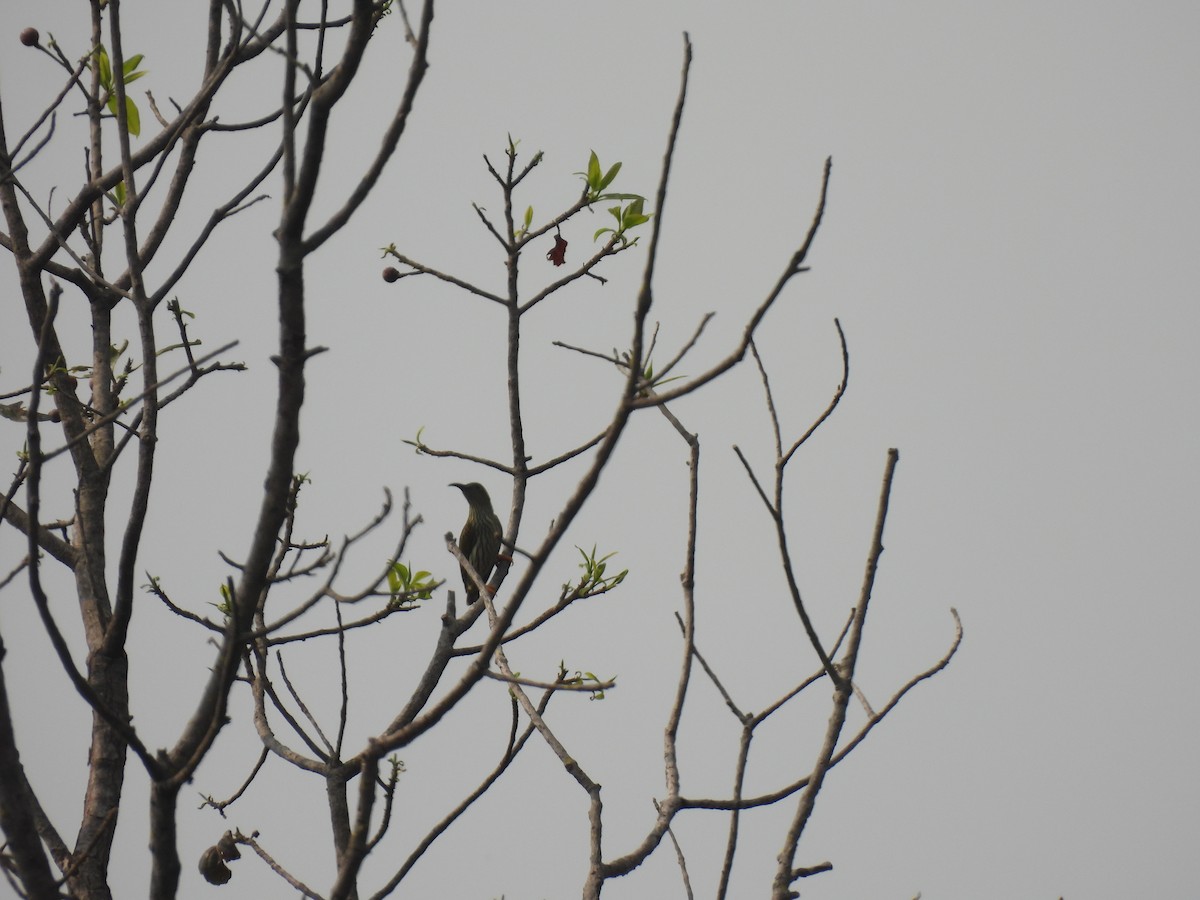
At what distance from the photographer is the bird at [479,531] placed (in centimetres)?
695

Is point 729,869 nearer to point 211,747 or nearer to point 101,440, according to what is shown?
point 211,747

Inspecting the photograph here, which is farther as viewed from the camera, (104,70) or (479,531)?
(479,531)

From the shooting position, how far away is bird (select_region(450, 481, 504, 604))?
6945 mm

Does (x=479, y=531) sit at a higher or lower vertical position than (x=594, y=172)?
higher

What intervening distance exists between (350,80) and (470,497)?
18.5 ft

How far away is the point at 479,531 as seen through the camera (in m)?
7.38

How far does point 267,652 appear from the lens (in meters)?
4.08

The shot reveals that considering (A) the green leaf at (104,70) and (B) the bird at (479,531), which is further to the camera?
(B) the bird at (479,531)

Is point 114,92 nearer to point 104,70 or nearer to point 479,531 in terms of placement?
point 104,70

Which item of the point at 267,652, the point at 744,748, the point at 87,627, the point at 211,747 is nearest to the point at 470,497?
the point at 267,652

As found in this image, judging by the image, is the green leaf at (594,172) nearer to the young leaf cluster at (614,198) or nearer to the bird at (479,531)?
the young leaf cluster at (614,198)

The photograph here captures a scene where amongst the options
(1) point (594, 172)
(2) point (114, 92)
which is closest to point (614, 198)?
(1) point (594, 172)

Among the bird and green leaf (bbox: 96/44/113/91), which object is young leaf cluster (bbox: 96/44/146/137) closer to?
green leaf (bbox: 96/44/113/91)

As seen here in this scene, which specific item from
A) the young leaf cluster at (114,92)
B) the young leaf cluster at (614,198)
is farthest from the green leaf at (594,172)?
the young leaf cluster at (114,92)
